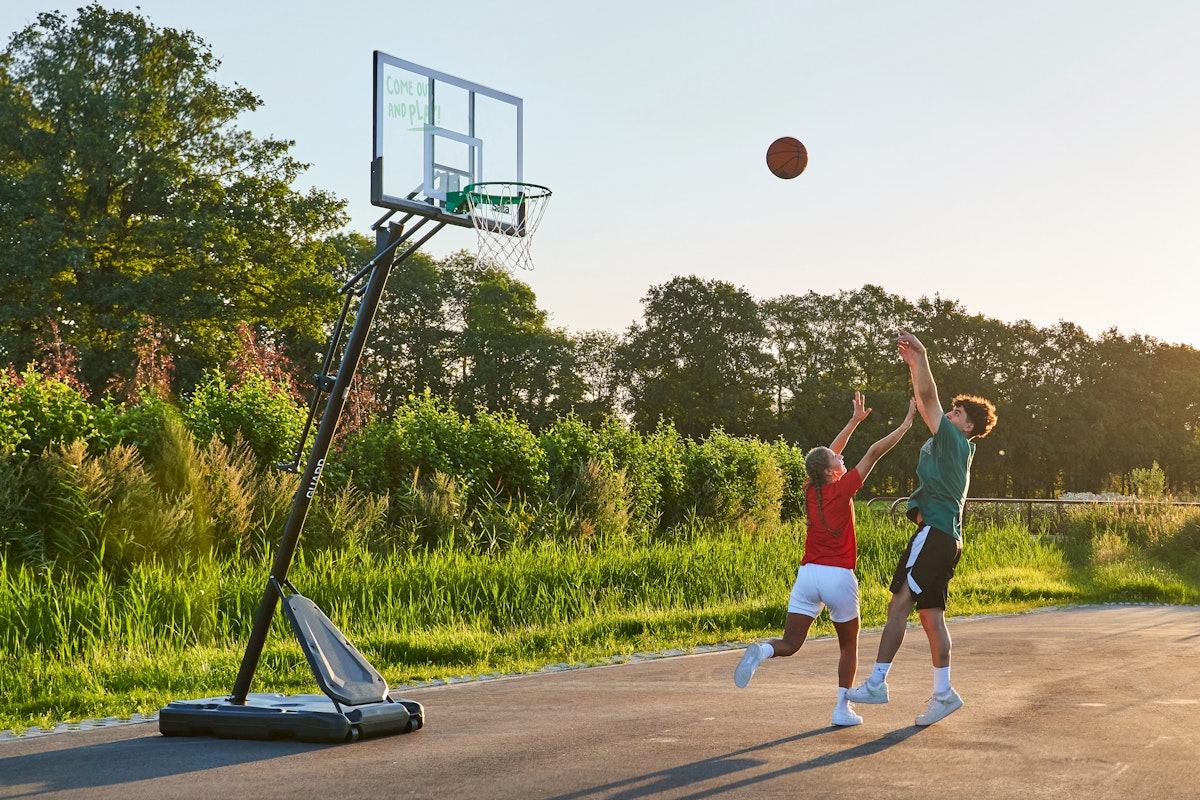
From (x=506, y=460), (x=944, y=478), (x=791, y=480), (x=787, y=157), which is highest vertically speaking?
(x=787, y=157)

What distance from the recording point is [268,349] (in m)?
34.0

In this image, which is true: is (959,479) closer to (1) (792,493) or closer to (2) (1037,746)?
(2) (1037,746)

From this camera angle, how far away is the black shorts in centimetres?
777

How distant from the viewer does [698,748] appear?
725 cm

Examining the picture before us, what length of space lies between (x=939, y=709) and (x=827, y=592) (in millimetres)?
1080

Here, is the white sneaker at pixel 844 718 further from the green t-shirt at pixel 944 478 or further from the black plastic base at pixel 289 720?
the black plastic base at pixel 289 720

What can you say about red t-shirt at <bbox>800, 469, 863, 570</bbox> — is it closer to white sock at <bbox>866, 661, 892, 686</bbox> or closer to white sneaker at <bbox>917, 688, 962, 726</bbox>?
white sock at <bbox>866, 661, 892, 686</bbox>

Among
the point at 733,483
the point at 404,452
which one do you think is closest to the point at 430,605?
the point at 404,452

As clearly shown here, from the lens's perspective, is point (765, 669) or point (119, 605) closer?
point (765, 669)

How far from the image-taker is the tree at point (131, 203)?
3288 centimetres

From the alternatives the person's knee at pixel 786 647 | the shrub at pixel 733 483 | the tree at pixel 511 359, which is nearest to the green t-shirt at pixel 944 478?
the person's knee at pixel 786 647

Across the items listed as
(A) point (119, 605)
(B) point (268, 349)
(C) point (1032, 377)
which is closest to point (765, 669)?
(A) point (119, 605)

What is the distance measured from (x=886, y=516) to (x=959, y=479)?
790 inches

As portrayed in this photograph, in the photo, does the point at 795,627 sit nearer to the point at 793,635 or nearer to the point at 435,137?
the point at 793,635
